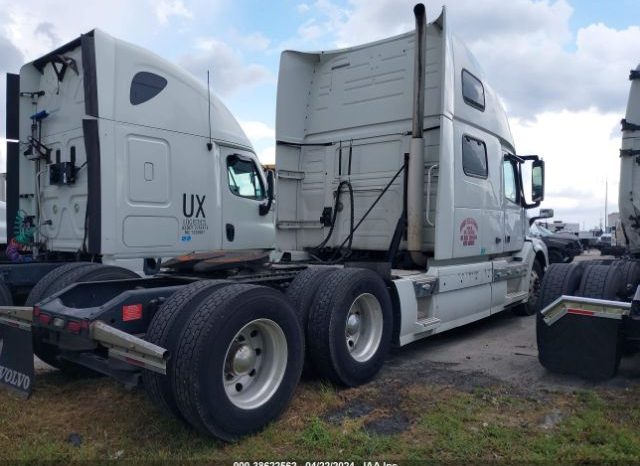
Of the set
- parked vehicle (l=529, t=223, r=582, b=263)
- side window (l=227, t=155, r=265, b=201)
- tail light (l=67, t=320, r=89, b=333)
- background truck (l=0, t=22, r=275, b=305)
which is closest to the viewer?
tail light (l=67, t=320, r=89, b=333)

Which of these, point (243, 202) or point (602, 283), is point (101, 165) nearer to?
point (243, 202)

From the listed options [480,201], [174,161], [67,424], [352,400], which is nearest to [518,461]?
[352,400]

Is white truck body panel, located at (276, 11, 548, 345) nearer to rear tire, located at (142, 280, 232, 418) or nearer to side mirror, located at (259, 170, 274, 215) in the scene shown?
side mirror, located at (259, 170, 274, 215)

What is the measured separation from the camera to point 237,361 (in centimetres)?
375

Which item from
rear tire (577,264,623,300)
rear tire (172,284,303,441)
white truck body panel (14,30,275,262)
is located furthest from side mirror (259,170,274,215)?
rear tire (577,264,623,300)

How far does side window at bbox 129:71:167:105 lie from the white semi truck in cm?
2

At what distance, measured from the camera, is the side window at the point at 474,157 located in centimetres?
653

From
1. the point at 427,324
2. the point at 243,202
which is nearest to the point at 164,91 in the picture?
the point at 243,202

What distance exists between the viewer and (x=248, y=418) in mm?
3604

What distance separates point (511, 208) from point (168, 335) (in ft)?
19.6

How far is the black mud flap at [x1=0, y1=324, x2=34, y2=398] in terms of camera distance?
380cm

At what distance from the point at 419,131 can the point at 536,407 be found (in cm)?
304

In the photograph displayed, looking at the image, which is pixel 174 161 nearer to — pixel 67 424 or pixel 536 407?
pixel 67 424

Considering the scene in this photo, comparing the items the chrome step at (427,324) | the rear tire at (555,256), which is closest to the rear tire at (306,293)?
the chrome step at (427,324)
